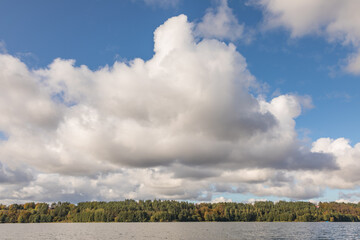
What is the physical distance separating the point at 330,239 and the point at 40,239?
11629 centimetres

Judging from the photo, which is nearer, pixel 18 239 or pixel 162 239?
pixel 162 239

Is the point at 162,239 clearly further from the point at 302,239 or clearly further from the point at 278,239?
the point at 302,239

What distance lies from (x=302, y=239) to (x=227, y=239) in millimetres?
28476

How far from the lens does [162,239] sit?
116 metres

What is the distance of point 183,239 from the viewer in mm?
115062

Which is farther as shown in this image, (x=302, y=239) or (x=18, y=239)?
(x=18, y=239)

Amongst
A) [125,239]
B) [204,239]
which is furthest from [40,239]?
[204,239]

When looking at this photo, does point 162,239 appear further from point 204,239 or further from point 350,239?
point 350,239

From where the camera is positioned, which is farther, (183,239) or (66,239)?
(66,239)

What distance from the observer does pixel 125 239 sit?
118 m

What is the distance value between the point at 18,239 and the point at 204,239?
75.7 metres

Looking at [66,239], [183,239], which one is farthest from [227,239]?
[66,239]

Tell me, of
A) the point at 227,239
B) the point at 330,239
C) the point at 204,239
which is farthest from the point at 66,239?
the point at 330,239

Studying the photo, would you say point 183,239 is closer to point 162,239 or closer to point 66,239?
point 162,239
